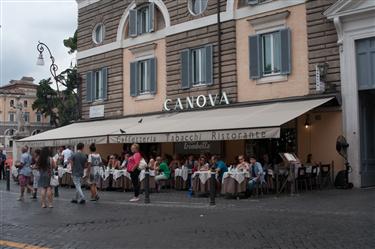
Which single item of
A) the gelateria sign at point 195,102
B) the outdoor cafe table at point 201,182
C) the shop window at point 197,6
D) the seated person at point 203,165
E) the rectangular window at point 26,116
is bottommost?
the outdoor cafe table at point 201,182

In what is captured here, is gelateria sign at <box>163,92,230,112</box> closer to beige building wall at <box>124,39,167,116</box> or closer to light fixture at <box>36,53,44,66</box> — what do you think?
beige building wall at <box>124,39,167,116</box>

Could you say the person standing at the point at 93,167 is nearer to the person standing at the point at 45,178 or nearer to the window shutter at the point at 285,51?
the person standing at the point at 45,178

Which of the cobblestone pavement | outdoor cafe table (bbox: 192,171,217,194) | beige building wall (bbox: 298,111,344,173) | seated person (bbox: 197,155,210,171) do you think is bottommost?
the cobblestone pavement

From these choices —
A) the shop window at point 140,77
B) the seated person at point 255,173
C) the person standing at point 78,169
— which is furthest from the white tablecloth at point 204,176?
the shop window at point 140,77

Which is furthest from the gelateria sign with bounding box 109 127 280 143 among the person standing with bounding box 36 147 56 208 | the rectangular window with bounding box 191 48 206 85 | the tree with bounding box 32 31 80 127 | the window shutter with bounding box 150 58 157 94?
→ the tree with bounding box 32 31 80 127

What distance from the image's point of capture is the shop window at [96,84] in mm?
25391

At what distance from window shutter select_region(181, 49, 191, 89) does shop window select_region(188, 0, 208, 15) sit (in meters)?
1.60

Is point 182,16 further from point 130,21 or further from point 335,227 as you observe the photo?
point 335,227

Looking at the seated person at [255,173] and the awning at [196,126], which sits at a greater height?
the awning at [196,126]

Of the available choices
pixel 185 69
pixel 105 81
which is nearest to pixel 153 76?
pixel 185 69

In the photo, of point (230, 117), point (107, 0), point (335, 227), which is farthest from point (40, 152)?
point (107, 0)

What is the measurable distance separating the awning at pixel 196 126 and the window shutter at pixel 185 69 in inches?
48.2

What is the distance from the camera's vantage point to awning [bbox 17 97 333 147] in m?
15.2

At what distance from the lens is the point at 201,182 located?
51.3ft
